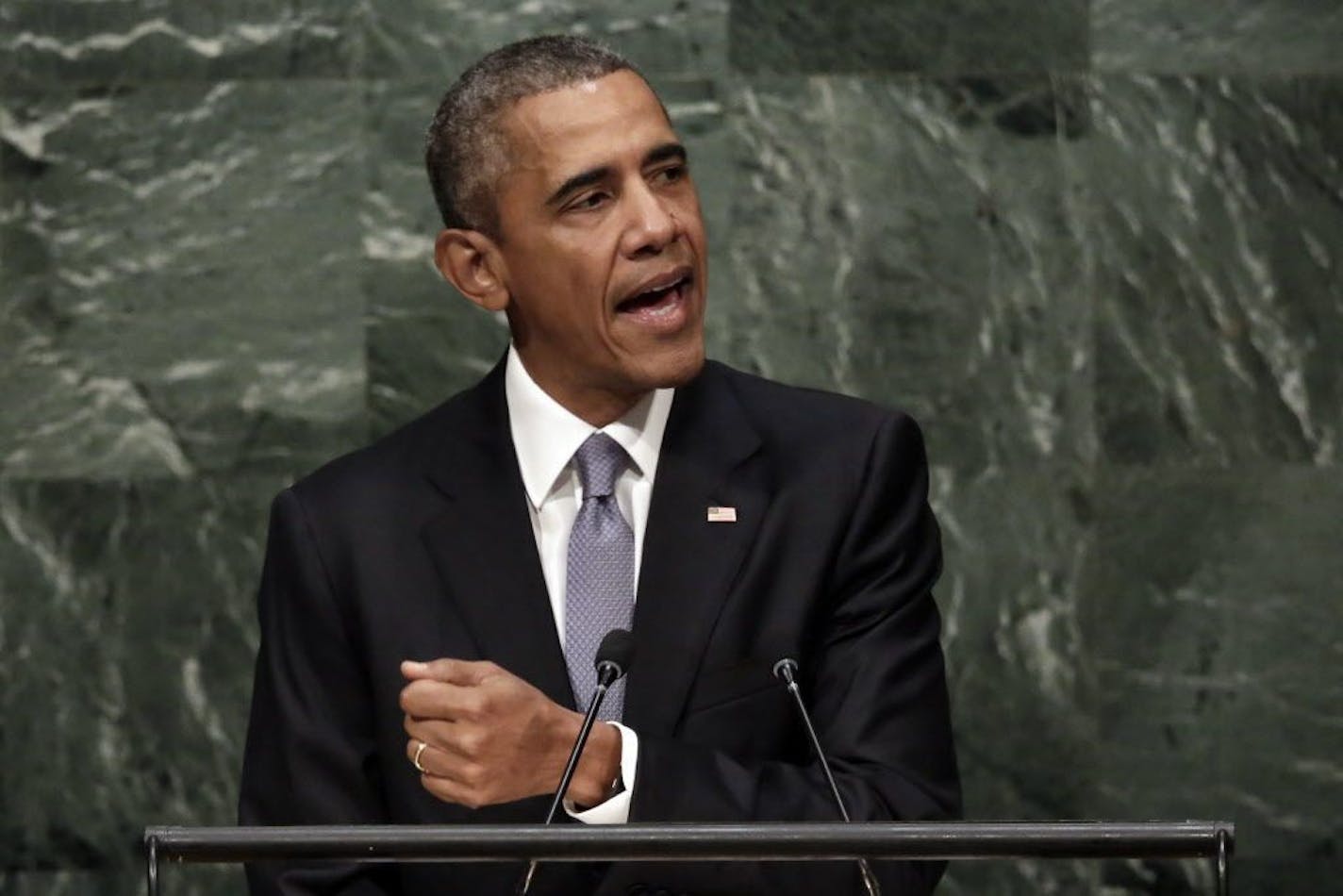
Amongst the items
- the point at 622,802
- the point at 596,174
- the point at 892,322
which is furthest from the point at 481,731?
the point at 892,322

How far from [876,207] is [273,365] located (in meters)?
1.20

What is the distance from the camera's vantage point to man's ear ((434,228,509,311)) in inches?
126

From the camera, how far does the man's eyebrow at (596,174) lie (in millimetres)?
3004

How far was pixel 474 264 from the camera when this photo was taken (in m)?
3.22

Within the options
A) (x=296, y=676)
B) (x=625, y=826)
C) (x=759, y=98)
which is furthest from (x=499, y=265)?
(x=759, y=98)

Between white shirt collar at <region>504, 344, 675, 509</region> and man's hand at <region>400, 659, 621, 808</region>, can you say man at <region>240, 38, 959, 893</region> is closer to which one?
white shirt collar at <region>504, 344, 675, 509</region>

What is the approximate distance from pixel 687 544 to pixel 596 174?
1.58ft

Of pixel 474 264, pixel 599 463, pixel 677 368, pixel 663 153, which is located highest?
pixel 663 153

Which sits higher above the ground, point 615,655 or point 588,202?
point 588,202

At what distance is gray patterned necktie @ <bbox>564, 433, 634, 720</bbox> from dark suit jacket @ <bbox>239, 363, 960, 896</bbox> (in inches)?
1.0

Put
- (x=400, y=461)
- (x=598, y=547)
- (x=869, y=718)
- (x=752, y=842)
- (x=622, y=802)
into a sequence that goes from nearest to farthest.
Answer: (x=752, y=842) → (x=622, y=802) → (x=869, y=718) → (x=598, y=547) → (x=400, y=461)

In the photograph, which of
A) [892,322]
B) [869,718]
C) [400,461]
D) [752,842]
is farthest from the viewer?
[892,322]

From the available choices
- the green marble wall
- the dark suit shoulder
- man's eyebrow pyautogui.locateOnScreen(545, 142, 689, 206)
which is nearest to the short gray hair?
man's eyebrow pyautogui.locateOnScreen(545, 142, 689, 206)

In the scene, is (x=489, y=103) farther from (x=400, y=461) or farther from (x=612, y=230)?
(x=400, y=461)
